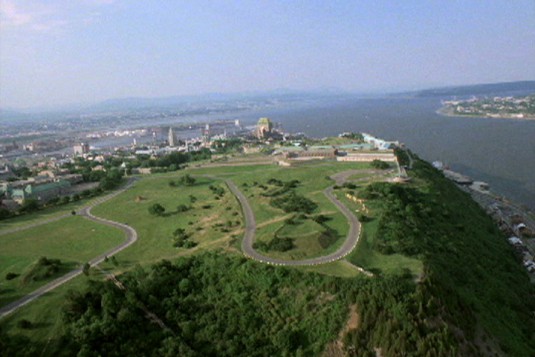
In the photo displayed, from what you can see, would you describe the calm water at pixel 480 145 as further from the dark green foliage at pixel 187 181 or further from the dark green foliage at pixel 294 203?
the dark green foliage at pixel 187 181

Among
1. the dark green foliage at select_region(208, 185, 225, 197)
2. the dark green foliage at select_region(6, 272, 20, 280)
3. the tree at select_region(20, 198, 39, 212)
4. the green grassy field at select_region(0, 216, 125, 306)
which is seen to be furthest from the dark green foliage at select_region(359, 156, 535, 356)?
the tree at select_region(20, 198, 39, 212)

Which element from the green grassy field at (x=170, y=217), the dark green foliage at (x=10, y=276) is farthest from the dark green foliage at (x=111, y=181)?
the dark green foliage at (x=10, y=276)

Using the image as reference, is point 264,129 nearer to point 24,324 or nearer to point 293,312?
point 293,312

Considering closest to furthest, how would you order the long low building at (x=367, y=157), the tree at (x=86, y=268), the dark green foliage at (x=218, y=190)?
the tree at (x=86, y=268) → the dark green foliage at (x=218, y=190) → the long low building at (x=367, y=157)

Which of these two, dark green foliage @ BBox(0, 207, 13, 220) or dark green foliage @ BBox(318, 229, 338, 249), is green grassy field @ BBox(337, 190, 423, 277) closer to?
dark green foliage @ BBox(318, 229, 338, 249)

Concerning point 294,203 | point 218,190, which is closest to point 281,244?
A: point 294,203

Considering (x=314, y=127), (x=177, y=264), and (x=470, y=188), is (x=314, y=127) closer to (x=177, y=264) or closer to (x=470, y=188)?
(x=470, y=188)
